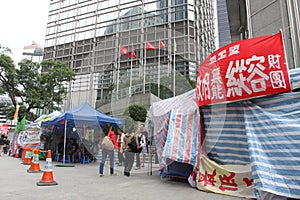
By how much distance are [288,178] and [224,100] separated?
1.62 m

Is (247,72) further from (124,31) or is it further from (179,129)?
(124,31)

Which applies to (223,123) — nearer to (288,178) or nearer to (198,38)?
(288,178)

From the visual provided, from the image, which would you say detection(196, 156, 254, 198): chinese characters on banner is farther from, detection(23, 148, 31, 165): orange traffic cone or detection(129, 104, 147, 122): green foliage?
detection(23, 148, 31, 165): orange traffic cone

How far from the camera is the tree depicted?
22.2 metres

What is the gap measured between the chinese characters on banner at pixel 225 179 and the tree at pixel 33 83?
71.2 ft

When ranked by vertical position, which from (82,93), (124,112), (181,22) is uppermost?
(181,22)

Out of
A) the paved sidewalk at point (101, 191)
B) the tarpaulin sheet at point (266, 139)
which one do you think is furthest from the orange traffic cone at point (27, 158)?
the tarpaulin sheet at point (266, 139)

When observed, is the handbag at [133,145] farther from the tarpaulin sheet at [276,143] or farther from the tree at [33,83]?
the tree at [33,83]

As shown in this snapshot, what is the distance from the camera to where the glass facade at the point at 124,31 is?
79.1ft

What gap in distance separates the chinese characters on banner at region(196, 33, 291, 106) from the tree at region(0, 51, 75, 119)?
22032mm

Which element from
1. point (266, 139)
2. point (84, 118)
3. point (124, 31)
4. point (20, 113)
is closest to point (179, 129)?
point (266, 139)

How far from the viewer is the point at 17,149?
13.8 meters

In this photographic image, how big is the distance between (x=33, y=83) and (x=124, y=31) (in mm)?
12932

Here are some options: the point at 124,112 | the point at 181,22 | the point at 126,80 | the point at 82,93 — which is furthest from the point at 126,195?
the point at 181,22
